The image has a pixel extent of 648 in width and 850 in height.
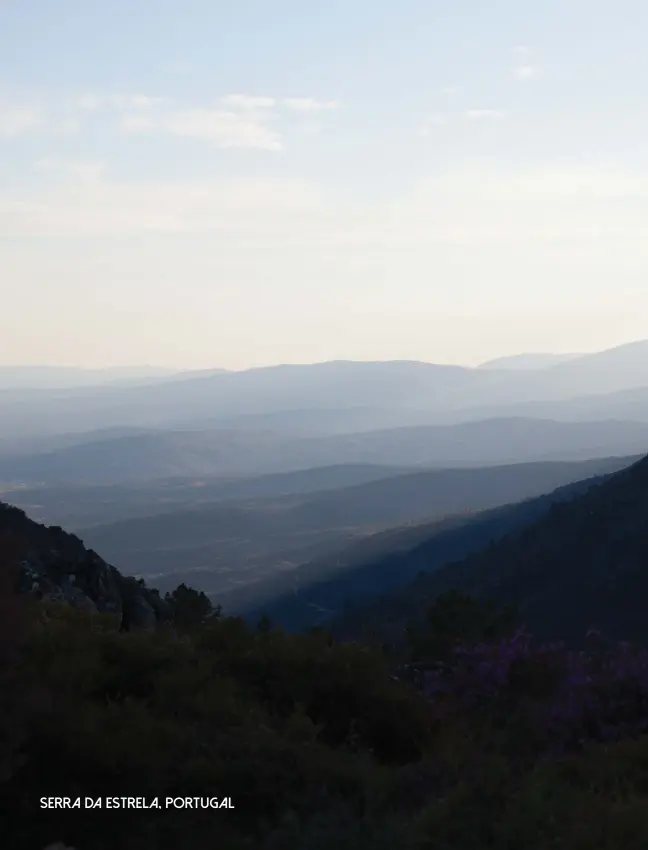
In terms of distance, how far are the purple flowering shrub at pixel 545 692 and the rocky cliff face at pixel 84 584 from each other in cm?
735

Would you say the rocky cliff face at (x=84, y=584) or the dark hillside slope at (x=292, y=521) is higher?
the rocky cliff face at (x=84, y=584)

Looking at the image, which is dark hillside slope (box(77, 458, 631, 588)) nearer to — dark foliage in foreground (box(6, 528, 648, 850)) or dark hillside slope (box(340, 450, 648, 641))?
dark hillside slope (box(340, 450, 648, 641))

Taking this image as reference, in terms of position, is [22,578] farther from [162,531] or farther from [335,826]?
[162,531]

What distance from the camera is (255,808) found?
22.6 feet

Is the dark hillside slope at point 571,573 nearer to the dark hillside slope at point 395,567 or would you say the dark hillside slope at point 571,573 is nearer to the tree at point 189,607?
the dark hillside slope at point 395,567

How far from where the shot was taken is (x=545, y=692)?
928 centimetres

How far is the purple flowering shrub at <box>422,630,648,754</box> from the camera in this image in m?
8.26

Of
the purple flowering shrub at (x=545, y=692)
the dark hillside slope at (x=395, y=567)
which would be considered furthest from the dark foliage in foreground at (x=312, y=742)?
the dark hillside slope at (x=395, y=567)

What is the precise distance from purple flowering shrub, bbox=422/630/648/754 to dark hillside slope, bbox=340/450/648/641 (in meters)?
27.1

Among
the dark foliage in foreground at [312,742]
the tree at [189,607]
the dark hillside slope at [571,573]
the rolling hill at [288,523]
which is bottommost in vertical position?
the rolling hill at [288,523]

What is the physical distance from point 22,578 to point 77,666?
27.6ft

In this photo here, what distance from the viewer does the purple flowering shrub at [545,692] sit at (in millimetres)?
8258

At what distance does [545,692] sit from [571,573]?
40.7 m

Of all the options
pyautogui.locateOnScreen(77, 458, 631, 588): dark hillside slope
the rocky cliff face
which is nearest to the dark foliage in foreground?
the rocky cliff face
